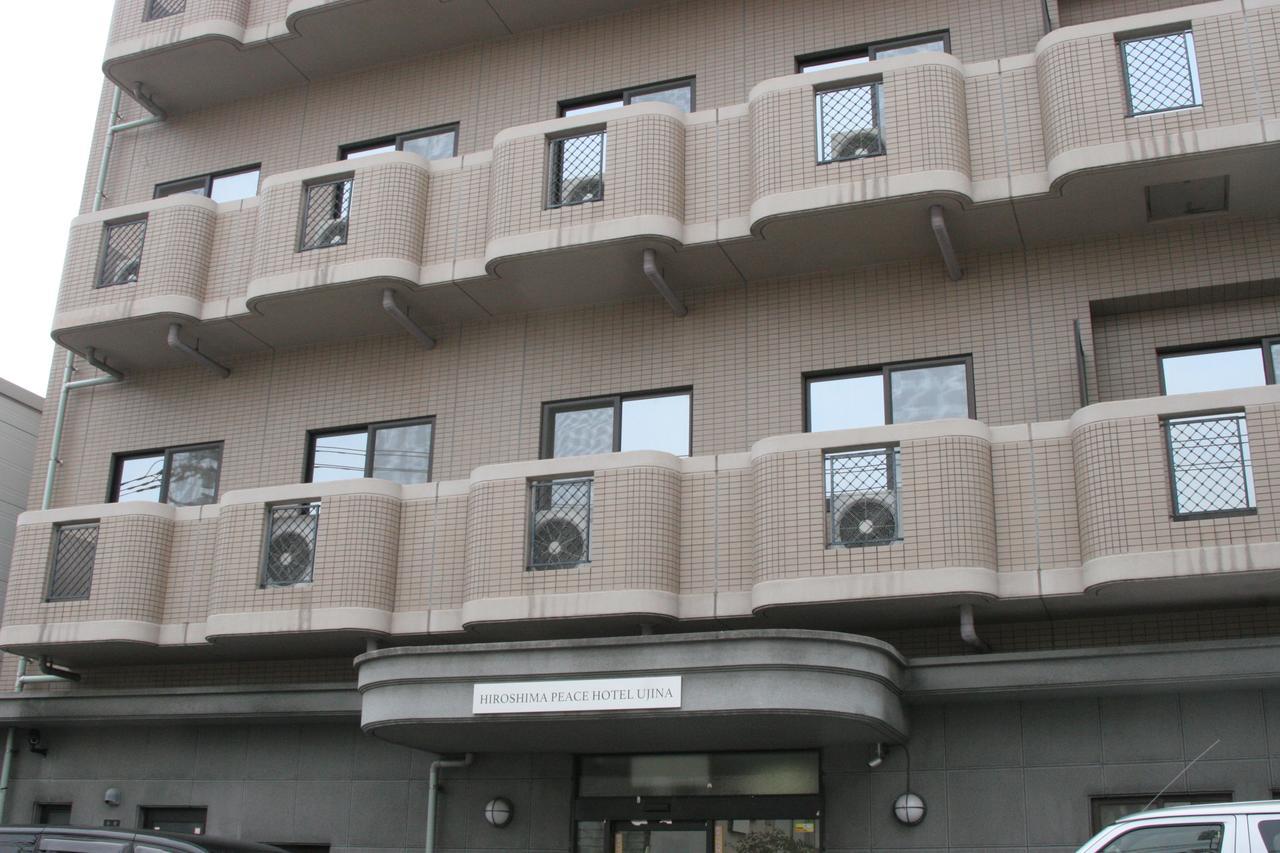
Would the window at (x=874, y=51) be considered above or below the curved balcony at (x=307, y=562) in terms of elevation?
above

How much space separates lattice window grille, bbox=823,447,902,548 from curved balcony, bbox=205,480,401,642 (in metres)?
5.44

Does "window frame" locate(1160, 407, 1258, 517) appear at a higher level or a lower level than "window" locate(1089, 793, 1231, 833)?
higher

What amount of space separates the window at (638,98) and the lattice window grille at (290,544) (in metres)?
6.41

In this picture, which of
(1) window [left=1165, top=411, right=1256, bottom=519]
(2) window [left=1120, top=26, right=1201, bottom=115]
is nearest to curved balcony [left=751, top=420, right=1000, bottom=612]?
(1) window [left=1165, top=411, right=1256, bottom=519]

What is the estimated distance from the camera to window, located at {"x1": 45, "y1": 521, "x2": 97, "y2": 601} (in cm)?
1762

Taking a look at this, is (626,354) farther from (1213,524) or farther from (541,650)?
(1213,524)

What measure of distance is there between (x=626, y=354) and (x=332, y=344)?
448 centimetres

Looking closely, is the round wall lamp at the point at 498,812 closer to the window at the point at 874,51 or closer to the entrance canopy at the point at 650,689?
the entrance canopy at the point at 650,689

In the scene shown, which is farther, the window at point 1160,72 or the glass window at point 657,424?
the glass window at point 657,424

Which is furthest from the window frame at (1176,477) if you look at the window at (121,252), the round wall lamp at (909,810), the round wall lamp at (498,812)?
the window at (121,252)

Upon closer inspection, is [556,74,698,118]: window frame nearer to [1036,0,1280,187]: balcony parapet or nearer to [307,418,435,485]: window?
[307,418,435,485]: window

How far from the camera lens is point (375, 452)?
17891 millimetres

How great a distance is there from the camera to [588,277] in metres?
16.6

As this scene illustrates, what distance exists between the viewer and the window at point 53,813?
59.5ft
